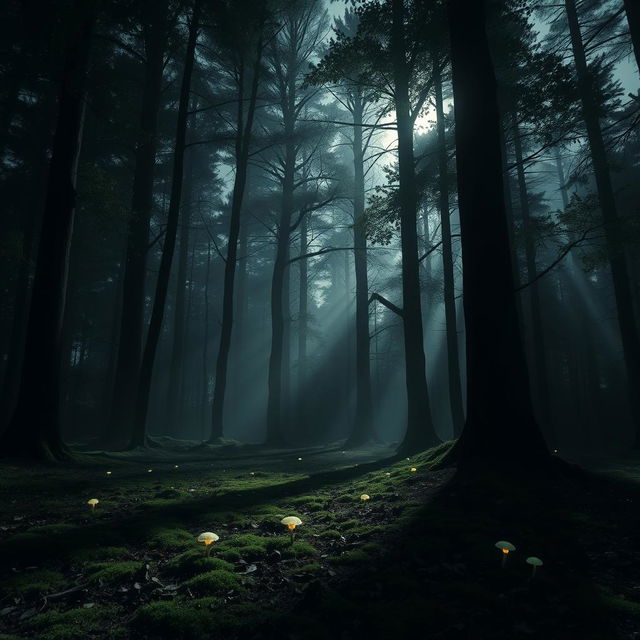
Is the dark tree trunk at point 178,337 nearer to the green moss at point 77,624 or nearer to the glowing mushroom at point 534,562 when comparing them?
the green moss at point 77,624

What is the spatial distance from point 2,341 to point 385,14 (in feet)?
88.2

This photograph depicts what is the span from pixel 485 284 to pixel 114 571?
5387 mm

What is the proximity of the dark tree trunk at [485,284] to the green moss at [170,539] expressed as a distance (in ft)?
11.5

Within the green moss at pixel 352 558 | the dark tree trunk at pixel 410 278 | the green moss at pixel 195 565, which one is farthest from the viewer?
the dark tree trunk at pixel 410 278

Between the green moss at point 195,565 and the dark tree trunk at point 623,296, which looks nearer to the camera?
the green moss at point 195,565

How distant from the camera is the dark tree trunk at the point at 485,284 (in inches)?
219

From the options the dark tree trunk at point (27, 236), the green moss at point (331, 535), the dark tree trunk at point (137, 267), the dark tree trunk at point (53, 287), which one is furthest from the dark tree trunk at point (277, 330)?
the green moss at point (331, 535)

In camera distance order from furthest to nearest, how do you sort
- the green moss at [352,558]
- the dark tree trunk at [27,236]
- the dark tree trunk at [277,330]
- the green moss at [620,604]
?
1. the dark tree trunk at [277,330]
2. the dark tree trunk at [27,236]
3. the green moss at [352,558]
4. the green moss at [620,604]

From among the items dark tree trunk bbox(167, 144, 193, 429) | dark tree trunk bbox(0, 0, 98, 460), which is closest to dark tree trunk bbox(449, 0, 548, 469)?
dark tree trunk bbox(0, 0, 98, 460)

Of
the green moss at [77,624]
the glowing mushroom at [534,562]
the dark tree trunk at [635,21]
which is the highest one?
the dark tree trunk at [635,21]

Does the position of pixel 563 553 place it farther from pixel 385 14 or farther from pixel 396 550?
pixel 385 14

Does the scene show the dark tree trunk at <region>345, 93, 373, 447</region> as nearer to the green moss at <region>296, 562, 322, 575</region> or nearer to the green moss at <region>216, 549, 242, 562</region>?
the green moss at <region>216, 549, 242, 562</region>

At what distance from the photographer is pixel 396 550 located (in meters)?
3.57

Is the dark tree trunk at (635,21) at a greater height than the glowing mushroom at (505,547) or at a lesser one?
greater
